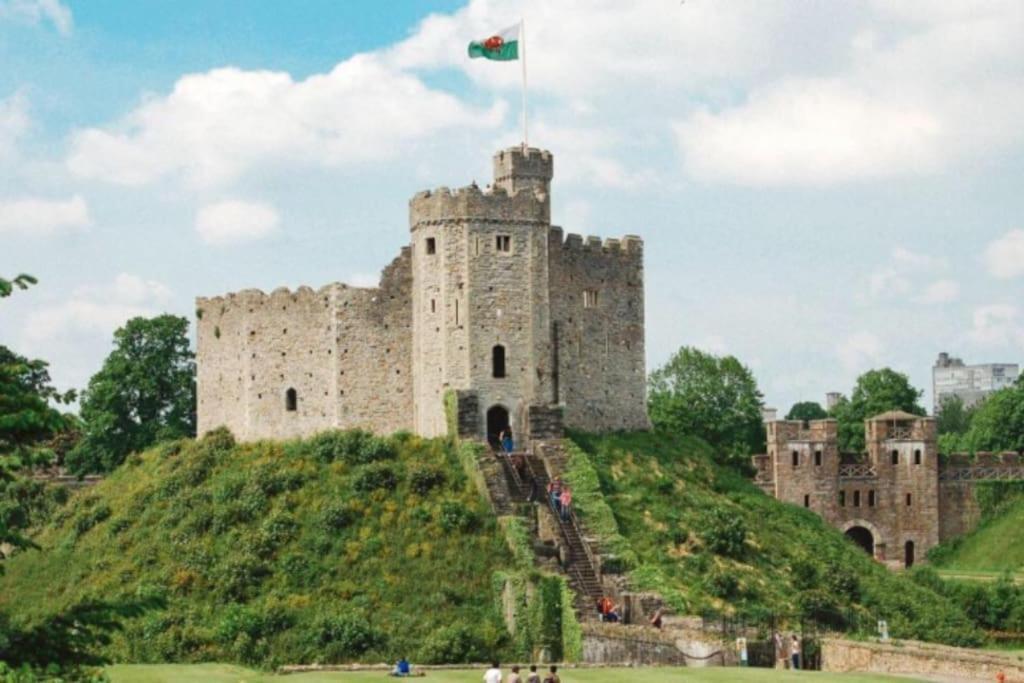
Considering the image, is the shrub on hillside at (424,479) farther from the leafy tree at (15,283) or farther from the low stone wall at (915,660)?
the leafy tree at (15,283)

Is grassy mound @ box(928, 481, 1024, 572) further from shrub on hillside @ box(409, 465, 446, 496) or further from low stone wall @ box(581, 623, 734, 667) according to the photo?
low stone wall @ box(581, 623, 734, 667)

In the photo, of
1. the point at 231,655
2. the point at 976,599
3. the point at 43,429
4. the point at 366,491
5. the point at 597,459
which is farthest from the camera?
the point at 976,599

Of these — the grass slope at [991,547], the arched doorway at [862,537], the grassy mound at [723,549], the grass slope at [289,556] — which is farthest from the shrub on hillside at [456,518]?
the arched doorway at [862,537]

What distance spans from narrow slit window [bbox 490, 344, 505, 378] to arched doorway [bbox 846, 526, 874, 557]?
33.8 meters

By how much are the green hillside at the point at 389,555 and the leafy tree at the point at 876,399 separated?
48143 mm

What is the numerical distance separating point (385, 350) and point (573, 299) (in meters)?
6.68

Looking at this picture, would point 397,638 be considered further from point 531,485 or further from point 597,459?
point 597,459

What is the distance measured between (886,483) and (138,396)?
35.5 m

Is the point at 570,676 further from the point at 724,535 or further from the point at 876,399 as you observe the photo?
the point at 876,399

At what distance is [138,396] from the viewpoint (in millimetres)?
76812

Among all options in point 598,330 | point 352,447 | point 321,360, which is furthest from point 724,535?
point 321,360

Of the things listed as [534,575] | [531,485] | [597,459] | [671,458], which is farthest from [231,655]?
[671,458]

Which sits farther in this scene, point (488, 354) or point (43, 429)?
point (488, 354)

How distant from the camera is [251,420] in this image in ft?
198
